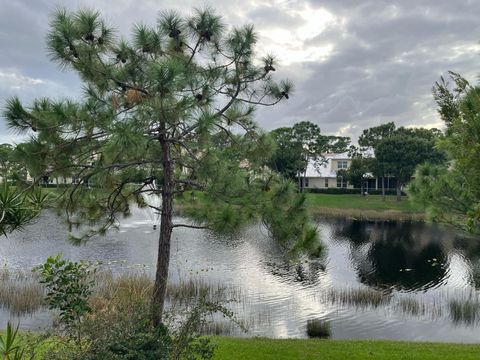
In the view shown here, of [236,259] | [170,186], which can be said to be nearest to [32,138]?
[170,186]

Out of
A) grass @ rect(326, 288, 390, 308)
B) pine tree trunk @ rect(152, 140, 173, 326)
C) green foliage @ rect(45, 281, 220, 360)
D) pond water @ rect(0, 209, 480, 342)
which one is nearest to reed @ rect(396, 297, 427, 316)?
pond water @ rect(0, 209, 480, 342)

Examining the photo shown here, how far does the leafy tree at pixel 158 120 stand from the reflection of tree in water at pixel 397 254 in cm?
1021

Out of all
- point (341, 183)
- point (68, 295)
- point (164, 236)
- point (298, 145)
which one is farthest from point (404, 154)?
point (68, 295)

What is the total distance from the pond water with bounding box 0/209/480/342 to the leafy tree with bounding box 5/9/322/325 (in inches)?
35.7

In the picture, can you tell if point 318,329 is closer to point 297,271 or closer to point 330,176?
point 297,271

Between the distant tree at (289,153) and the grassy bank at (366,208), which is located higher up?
the distant tree at (289,153)

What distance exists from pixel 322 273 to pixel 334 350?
9.12 meters

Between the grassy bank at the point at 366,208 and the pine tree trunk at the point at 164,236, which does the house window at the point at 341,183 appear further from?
the pine tree trunk at the point at 164,236

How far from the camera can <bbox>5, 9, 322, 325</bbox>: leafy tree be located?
16.0 ft

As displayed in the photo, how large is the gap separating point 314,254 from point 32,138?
382cm

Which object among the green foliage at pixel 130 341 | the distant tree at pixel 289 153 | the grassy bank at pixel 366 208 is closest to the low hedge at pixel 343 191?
the grassy bank at pixel 366 208

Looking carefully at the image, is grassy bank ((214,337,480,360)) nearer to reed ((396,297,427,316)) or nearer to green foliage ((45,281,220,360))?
green foliage ((45,281,220,360))

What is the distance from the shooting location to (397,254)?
20.1 meters

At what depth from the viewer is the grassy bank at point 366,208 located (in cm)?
3362
